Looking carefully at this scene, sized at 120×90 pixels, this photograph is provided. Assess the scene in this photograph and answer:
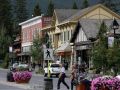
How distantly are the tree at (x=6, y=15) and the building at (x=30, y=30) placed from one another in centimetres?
2149

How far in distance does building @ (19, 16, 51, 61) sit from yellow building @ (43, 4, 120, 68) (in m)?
7.70

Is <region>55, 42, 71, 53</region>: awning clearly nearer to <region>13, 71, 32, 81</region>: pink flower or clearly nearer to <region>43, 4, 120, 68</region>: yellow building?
<region>43, 4, 120, 68</region>: yellow building

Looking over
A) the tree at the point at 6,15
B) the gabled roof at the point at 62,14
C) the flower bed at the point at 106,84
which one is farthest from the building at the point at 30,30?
the flower bed at the point at 106,84

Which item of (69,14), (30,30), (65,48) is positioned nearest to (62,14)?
(69,14)

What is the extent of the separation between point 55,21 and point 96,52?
179 ft

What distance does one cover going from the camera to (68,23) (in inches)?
2894

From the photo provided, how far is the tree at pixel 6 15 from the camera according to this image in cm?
12656

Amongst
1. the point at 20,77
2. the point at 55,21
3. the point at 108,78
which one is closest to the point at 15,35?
the point at 55,21

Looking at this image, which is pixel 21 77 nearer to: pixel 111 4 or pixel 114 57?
pixel 114 57

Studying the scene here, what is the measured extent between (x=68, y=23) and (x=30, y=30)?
25.3 meters

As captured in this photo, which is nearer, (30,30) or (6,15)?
(30,30)

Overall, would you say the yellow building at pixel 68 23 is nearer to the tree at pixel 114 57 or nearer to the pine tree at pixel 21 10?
the tree at pixel 114 57

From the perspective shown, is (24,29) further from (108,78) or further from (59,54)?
(108,78)

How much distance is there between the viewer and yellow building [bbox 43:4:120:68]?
73500 mm
